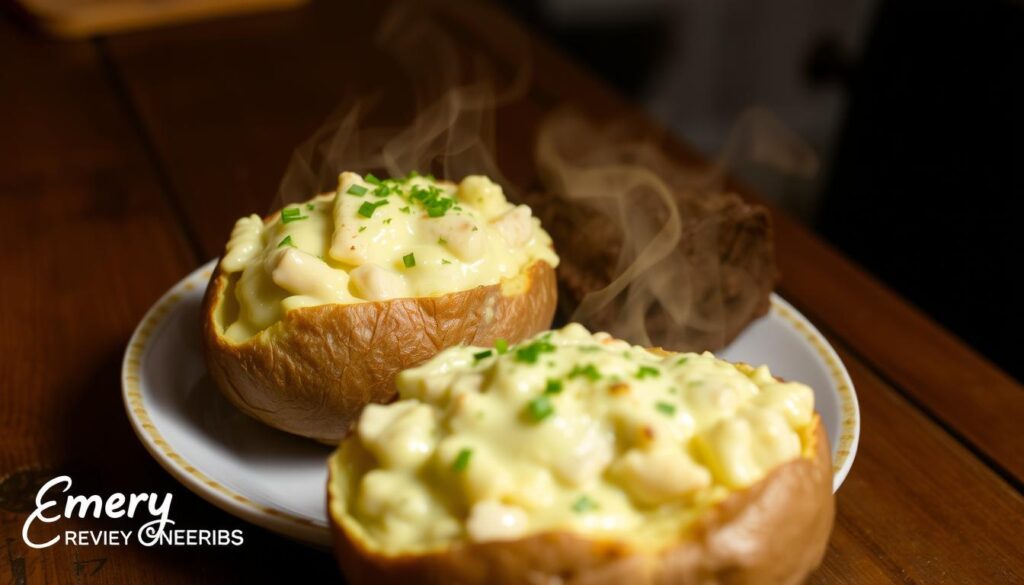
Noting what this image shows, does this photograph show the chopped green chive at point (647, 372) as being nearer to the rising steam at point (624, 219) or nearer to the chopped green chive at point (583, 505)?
the chopped green chive at point (583, 505)

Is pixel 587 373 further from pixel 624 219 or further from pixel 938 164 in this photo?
pixel 938 164

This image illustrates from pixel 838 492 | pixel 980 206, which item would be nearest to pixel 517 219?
pixel 838 492

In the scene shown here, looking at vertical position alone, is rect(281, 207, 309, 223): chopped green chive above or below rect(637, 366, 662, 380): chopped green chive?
below

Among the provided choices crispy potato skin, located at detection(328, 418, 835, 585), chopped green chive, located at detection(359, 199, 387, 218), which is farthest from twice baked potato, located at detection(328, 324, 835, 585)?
chopped green chive, located at detection(359, 199, 387, 218)

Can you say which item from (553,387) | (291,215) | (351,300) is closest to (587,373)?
(553,387)

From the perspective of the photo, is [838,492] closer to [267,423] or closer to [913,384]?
[913,384]

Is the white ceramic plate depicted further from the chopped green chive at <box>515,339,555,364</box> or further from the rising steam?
the chopped green chive at <box>515,339,555,364</box>
